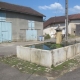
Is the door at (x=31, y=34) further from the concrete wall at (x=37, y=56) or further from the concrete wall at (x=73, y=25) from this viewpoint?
the concrete wall at (x=37, y=56)

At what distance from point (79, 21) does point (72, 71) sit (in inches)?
1001

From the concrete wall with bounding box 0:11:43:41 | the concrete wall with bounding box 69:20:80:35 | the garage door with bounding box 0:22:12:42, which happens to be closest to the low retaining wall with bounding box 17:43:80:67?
the garage door with bounding box 0:22:12:42

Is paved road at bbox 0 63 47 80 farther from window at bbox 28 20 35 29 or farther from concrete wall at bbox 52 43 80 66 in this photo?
window at bbox 28 20 35 29

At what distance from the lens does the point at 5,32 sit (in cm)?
1819

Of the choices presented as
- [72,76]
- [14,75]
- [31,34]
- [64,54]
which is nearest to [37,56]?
[64,54]

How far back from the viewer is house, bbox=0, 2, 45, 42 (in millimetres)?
17991

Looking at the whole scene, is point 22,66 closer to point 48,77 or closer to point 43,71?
point 43,71

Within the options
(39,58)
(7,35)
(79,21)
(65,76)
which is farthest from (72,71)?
(79,21)

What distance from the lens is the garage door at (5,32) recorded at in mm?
17734

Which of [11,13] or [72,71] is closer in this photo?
[72,71]

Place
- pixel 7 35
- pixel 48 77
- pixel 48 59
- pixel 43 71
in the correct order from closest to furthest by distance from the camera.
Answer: pixel 48 77, pixel 43 71, pixel 48 59, pixel 7 35

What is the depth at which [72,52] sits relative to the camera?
9508 millimetres

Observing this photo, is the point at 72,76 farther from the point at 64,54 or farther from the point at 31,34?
the point at 31,34

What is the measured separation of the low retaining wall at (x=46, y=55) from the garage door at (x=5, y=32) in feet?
30.9
